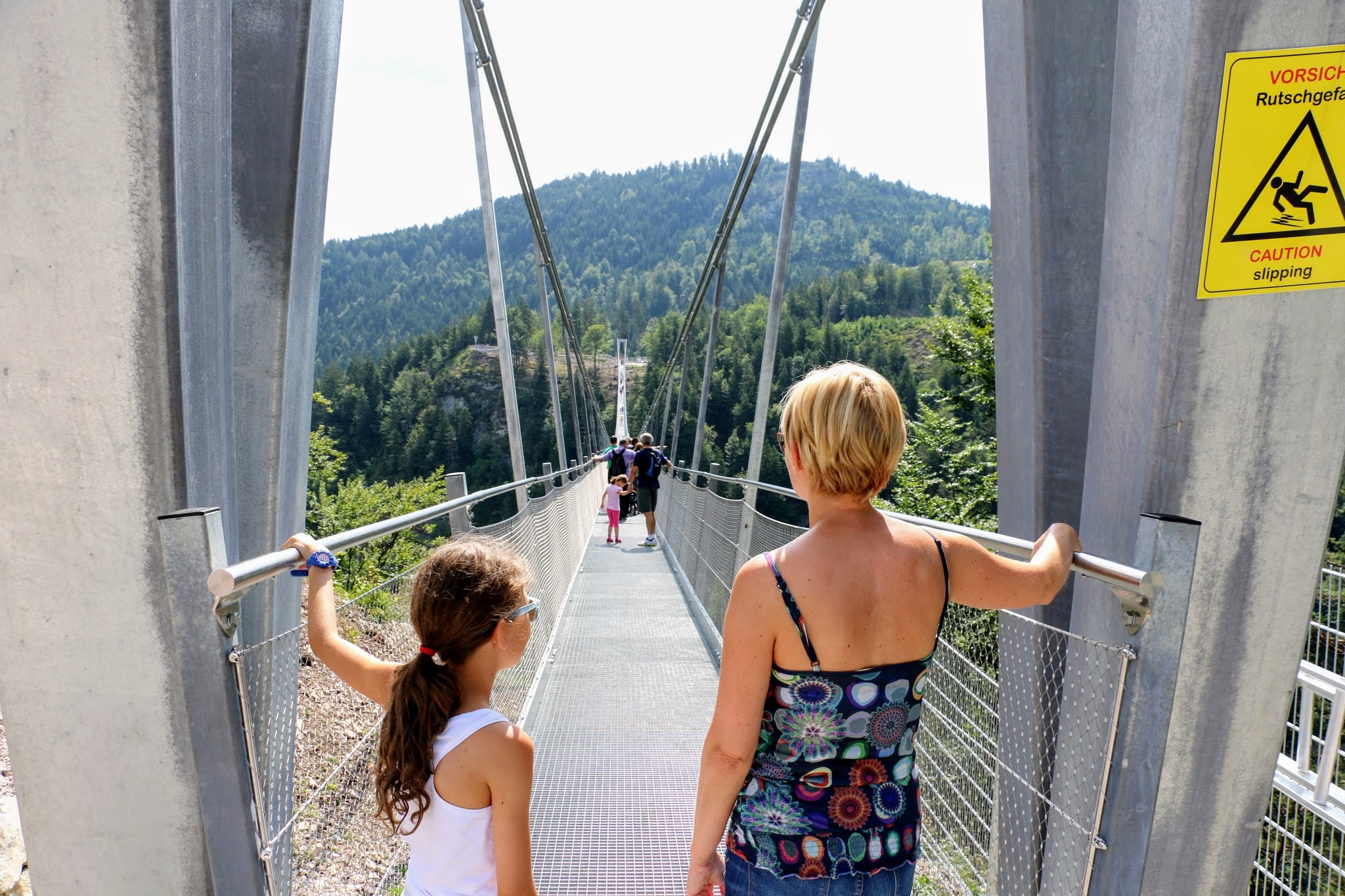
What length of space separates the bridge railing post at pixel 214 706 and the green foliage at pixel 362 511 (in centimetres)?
1314

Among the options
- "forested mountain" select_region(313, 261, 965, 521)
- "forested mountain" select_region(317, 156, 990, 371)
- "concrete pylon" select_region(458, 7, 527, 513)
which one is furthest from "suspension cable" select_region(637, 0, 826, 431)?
"forested mountain" select_region(317, 156, 990, 371)

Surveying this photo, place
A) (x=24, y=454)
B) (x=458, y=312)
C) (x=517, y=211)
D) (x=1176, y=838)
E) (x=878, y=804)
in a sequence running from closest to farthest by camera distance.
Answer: (x=878, y=804) < (x=24, y=454) < (x=1176, y=838) < (x=458, y=312) < (x=517, y=211)

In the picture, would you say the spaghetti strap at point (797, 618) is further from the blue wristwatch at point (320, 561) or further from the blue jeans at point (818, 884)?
the blue wristwatch at point (320, 561)

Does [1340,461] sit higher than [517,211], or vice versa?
[517,211]

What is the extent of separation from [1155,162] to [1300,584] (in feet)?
2.50

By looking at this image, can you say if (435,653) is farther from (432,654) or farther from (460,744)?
(460,744)

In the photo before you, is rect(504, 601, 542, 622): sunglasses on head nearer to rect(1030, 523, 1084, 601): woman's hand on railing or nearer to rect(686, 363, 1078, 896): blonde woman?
rect(686, 363, 1078, 896): blonde woman

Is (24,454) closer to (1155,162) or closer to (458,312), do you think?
(1155,162)

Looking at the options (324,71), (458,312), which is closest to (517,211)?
(458,312)

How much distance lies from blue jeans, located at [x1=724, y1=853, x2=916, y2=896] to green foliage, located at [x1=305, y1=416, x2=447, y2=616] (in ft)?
44.4

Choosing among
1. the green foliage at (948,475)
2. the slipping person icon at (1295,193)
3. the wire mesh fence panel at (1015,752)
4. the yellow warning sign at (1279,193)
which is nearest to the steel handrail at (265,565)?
the wire mesh fence panel at (1015,752)

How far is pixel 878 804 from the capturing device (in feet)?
4.06

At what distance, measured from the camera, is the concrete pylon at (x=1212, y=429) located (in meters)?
1.52

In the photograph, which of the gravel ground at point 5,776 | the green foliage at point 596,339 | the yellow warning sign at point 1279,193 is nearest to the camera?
the yellow warning sign at point 1279,193
